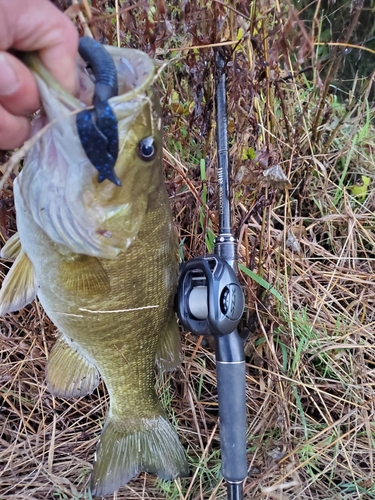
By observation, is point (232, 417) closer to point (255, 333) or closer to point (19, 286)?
point (255, 333)

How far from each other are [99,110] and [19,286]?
2.45ft

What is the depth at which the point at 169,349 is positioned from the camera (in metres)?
1.61

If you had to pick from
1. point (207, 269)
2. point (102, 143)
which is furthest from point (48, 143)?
point (207, 269)

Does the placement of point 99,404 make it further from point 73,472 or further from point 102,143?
point 102,143

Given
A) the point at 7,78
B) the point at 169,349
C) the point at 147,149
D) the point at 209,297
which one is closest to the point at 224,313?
the point at 209,297

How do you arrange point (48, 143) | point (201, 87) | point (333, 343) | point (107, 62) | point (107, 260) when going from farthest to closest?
point (333, 343), point (201, 87), point (107, 260), point (48, 143), point (107, 62)

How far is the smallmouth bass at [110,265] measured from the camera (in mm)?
1076

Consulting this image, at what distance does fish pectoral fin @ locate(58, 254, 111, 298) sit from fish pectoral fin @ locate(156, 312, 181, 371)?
35 cm

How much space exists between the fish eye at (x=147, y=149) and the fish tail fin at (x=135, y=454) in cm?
107

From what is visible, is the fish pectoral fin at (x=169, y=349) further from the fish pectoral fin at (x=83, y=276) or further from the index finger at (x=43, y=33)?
the index finger at (x=43, y=33)

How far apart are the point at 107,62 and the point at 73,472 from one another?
185cm

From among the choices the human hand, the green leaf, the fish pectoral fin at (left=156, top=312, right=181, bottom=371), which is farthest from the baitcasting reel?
the human hand

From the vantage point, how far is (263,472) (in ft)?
6.26

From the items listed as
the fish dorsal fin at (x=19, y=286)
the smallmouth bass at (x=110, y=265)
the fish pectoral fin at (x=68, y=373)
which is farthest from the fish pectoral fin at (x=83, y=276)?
the fish pectoral fin at (x=68, y=373)
